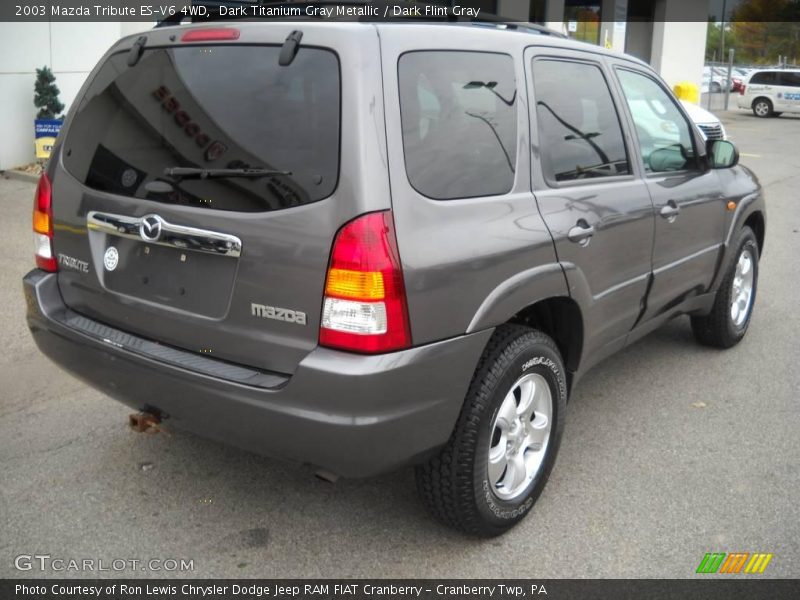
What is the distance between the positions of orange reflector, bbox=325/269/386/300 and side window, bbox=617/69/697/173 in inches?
80.5

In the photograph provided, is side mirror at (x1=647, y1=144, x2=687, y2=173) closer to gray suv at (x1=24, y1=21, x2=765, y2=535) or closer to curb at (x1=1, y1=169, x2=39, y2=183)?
Answer: gray suv at (x1=24, y1=21, x2=765, y2=535)

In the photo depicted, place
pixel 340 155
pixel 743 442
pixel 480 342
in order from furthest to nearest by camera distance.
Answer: pixel 743 442 < pixel 480 342 < pixel 340 155

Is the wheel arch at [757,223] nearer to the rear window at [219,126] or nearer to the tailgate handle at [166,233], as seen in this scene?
the rear window at [219,126]

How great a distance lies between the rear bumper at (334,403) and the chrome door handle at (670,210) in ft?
5.36

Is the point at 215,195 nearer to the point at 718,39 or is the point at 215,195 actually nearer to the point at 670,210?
the point at 670,210

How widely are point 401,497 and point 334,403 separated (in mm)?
1069

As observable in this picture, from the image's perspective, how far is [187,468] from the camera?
12.0 feet

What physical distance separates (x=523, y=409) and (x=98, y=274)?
1.70 metres

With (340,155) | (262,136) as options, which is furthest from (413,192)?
(262,136)

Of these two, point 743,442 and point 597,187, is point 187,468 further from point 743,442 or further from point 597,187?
point 743,442

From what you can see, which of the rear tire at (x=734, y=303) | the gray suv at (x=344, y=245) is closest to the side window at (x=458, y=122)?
the gray suv at (x=344, y=245)

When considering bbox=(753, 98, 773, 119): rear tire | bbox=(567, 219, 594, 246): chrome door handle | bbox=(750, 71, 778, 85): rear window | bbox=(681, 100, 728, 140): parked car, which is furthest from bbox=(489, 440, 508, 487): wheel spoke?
bbox=(750, 71, 778, 85): rear window

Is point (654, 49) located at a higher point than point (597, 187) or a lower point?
higher

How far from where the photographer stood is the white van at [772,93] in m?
29.6
